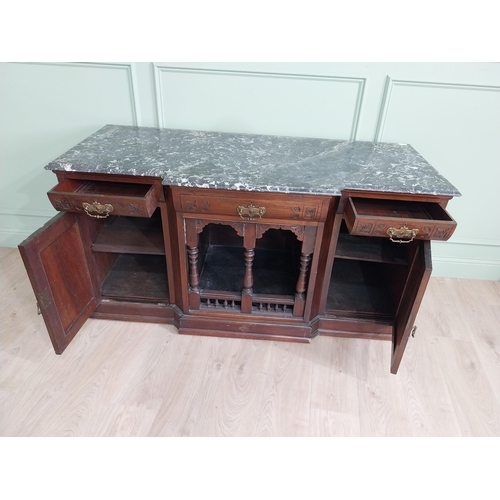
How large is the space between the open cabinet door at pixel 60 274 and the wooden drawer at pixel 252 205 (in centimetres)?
46

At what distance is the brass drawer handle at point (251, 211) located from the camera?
133 centimetres

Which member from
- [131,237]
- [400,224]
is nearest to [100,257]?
[131,237]

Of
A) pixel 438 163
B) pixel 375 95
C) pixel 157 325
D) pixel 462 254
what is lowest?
pixel 157 325

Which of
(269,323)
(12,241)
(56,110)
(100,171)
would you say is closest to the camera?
(100,171)

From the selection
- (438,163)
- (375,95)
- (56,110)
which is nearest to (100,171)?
(56,110)

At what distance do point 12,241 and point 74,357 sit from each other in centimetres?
111

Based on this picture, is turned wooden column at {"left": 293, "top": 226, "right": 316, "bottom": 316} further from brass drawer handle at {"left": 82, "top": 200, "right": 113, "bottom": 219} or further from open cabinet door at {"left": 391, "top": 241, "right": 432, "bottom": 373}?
brass drawer handle at {"left": 82, "top": 200, "right": 113, "bottom": 219}

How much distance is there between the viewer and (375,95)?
1672 millimetres

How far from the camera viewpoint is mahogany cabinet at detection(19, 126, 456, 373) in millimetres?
1312

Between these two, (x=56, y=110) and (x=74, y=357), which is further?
(x=56, y=110)

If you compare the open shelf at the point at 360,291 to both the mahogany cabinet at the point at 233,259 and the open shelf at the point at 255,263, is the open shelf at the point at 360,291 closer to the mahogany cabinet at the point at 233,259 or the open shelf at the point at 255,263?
the mahogany cabinet at the point at 233,259

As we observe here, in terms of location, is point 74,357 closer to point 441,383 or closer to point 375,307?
point 375,307

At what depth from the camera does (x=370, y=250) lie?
1.54m

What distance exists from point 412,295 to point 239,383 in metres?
0.77
